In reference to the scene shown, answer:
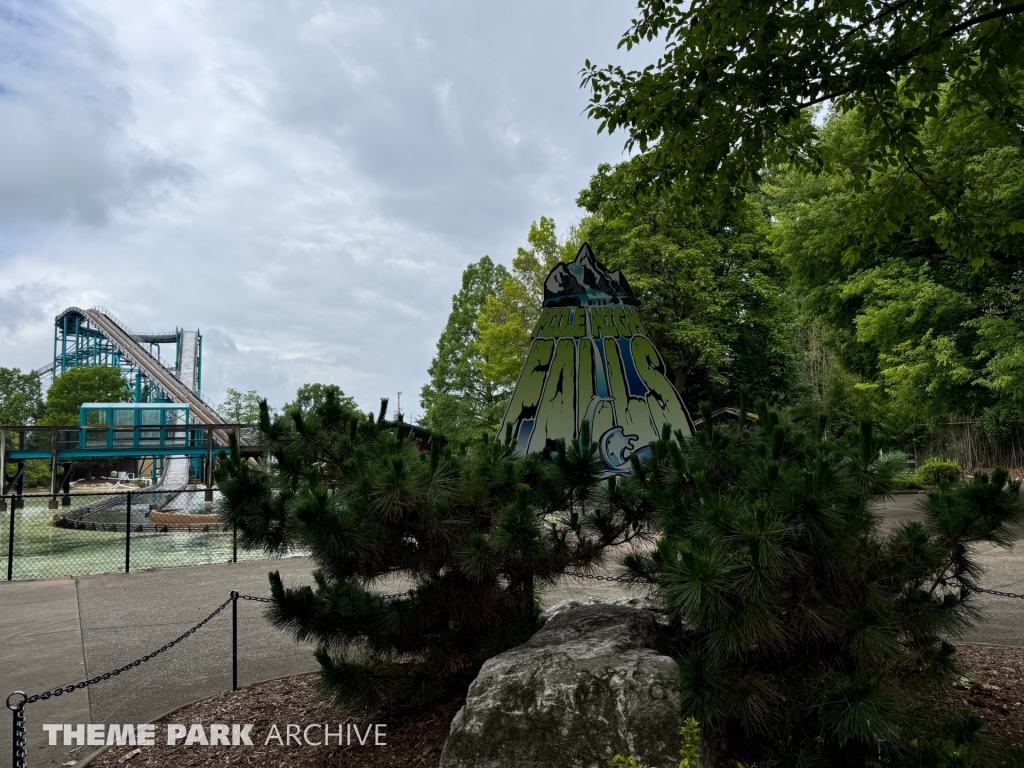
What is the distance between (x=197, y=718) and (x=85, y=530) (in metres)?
20.7

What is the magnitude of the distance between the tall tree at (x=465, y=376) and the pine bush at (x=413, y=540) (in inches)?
870

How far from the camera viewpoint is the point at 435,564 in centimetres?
413

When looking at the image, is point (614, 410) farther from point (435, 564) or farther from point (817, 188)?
point (817, 188)

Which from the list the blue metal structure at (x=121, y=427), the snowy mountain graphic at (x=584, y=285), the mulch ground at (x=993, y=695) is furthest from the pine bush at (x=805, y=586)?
the blue metal structure at (x=121, y=427)

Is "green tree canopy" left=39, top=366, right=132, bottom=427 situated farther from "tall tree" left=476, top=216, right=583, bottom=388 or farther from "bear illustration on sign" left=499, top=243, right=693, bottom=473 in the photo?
"bear illustration on sign" left=499, top=243, right=693, bottom=473

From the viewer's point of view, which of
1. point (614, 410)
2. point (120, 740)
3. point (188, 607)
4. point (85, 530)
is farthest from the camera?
point (85, 530)

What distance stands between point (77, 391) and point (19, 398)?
5669 millimetres

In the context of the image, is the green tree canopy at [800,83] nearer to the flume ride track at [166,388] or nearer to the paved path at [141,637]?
the paved path at [141,637]

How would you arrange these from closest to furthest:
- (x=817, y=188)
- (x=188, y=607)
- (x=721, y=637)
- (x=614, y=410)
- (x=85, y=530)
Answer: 1. (x=721, y=637)
2. (x=614, y=410)
3. (x=188, y=607)
4. (x=817, y=188)
5. (x=85, y=530)

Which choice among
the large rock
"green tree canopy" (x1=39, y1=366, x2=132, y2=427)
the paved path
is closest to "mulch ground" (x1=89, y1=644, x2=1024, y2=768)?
the paved path

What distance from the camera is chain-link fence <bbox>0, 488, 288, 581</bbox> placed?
12.9 m

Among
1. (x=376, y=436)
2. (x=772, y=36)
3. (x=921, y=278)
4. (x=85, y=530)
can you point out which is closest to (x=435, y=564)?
(x=376, y=436)

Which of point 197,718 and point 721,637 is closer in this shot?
point 721,637

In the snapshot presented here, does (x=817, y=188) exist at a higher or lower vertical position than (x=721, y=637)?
higher
